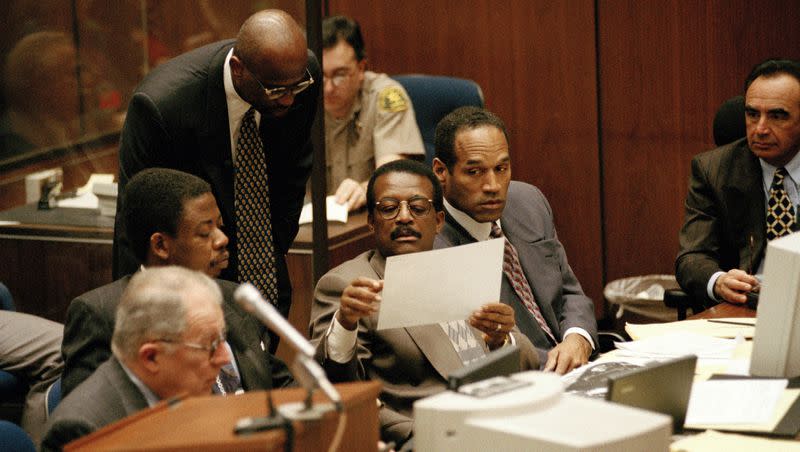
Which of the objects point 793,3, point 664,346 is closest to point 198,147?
point 664,346

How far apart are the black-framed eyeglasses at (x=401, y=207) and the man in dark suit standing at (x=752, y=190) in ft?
3.68

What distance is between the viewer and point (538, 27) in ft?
17.6

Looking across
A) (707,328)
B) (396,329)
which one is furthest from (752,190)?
(396,329)

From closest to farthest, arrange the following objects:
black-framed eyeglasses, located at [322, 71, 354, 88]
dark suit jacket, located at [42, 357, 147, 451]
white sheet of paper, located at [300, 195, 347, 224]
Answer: dark suit jacket, located at [42, 357, 147, 451] → white sheet of paper, located at [300, 195, 347, 224] → black-framed eyeglasses, located at [322, 71, 354, 88]

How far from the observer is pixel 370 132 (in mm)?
5074

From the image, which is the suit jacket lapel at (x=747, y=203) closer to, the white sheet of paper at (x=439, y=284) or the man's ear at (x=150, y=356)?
the white sheet of paper at (x=439, y=284)

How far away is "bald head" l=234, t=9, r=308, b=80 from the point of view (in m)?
3.02

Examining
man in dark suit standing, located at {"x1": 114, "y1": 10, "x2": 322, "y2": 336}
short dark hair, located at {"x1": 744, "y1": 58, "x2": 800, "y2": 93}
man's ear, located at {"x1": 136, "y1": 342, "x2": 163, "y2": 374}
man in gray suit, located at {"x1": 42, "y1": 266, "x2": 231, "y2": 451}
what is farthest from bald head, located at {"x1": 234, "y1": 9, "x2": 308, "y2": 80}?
short dark hair, located at {"x1": 744, "y1": 58, "x2": 800, "y2": 93}

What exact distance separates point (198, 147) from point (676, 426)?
1.57 meters

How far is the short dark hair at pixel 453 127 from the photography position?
3326 mm

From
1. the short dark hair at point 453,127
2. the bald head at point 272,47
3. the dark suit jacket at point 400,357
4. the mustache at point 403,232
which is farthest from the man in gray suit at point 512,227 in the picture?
the bald head at point 272,47

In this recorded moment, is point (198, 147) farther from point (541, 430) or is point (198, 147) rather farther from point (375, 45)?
point (375, 45)

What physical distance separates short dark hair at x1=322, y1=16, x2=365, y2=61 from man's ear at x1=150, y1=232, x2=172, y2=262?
237 cm

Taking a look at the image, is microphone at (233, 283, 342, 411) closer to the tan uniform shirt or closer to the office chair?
the office chair
